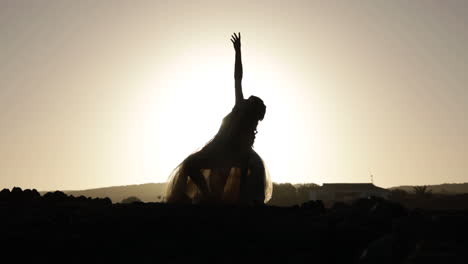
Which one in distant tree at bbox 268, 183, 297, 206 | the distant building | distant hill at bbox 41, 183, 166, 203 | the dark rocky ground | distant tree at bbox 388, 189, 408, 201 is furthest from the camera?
distant hill at bbox 41, 183, 166, 203

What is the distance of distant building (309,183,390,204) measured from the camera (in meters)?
71.0

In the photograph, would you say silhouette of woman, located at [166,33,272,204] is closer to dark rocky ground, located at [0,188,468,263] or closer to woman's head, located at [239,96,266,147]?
woman's head, located at [239,96,266,147]

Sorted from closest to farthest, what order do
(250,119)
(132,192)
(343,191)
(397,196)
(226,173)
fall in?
(226,173), (250,119), (397,196), (343,191), (132,192)

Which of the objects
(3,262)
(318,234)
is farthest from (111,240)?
(318,234)

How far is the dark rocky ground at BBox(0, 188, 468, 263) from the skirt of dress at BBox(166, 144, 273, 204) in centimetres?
192

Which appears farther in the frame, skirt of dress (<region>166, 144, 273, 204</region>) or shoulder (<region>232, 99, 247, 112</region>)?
shoulder (<region>232, 99, 247, 112</region>)

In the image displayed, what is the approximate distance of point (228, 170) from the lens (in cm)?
962

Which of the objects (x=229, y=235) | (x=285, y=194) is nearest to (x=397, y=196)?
(x=285, y=194)

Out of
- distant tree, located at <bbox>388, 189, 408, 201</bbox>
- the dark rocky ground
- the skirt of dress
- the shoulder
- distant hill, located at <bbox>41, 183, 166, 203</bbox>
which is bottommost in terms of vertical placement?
the dark rocky ground

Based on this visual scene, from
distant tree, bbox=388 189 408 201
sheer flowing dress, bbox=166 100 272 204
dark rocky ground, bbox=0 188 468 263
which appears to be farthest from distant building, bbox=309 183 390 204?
dark rocky ground, bbox=0 188 468 263

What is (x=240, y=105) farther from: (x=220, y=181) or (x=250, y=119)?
(x=220, y=181)

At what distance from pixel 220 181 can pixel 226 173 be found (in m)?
0.16

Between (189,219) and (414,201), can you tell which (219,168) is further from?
(414,201)

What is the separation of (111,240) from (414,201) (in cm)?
5198
